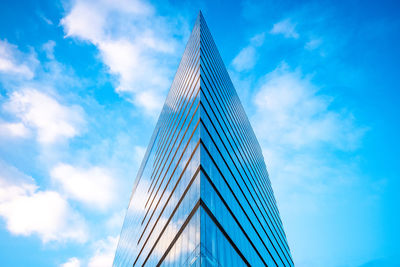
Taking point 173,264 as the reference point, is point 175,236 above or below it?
above

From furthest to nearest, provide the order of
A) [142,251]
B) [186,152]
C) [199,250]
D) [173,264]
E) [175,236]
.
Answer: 1. [142,251]
2. [186,152]
3. [175,236]
4. [173,264]
5. [199,250]

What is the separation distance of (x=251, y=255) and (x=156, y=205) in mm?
10617

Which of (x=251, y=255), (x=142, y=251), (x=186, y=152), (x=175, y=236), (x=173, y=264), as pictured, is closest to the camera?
(x=173, y=264)

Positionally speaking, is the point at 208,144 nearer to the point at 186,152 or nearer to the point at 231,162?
the point at 186,152

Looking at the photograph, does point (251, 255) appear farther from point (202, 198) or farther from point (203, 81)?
point (203, 81)

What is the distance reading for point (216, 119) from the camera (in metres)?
23.5

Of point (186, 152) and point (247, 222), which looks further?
point (247, 222)

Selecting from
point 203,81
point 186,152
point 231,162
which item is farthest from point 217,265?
point 203,81

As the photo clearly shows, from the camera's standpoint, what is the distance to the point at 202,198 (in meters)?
14.1

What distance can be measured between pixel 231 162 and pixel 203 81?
29.7 feet

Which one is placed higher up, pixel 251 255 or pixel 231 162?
pixel 231 162

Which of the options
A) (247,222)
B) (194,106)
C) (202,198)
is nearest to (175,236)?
(202,198)

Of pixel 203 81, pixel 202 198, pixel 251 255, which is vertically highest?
pixel 203 81

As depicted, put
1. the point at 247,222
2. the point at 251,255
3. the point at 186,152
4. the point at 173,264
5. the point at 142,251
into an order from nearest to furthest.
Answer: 1. the point at 173,264
2. the point at 251,255
3. the point at 186,152
4. the point at 247,222
5. the point at 142,251
